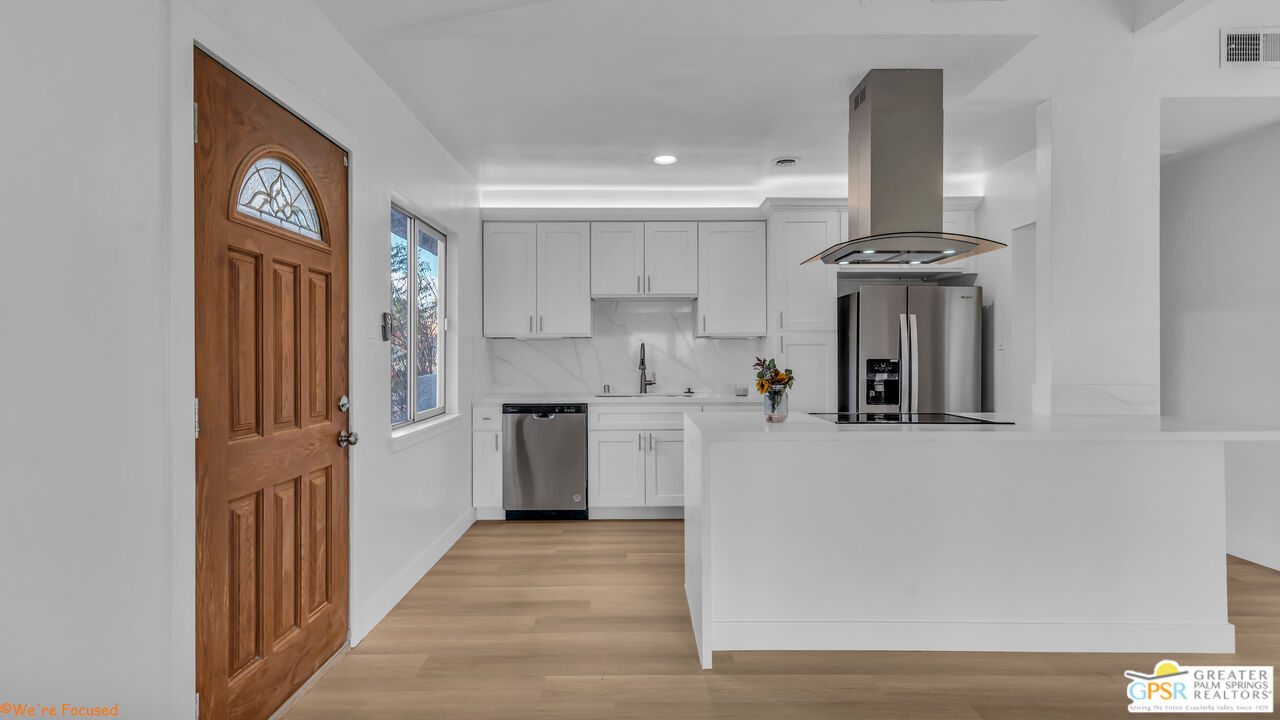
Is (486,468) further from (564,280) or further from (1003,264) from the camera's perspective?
(1003,264)

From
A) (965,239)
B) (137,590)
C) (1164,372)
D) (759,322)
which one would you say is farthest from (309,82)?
(1164,372)

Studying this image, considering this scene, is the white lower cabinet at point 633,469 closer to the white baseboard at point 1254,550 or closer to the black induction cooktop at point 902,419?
the black induction cooktop at point 902,419

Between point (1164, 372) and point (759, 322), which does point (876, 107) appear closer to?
point (759, 322)

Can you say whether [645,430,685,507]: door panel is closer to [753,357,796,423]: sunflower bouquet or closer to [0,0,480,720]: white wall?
[753,357,796,423]: sunflower bouquet

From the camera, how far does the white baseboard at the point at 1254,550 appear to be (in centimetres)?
343

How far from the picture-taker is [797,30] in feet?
8.24

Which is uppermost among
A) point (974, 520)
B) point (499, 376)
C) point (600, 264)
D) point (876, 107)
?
point (876, 107)

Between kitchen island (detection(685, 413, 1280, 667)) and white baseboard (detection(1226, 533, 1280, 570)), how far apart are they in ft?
4.78

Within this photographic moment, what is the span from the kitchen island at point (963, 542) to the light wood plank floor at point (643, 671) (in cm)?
11

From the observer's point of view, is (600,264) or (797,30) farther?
(600,264)

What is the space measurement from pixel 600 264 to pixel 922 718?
360cm

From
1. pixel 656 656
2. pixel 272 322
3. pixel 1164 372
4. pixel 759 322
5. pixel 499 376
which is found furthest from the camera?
pixel 499 376

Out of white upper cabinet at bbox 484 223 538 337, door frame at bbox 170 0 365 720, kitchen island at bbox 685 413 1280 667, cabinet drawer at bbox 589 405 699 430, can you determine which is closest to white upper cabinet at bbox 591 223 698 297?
white upper cabinet at bbox 484 223 538 337

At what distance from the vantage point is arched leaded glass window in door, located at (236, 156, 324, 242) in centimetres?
193
